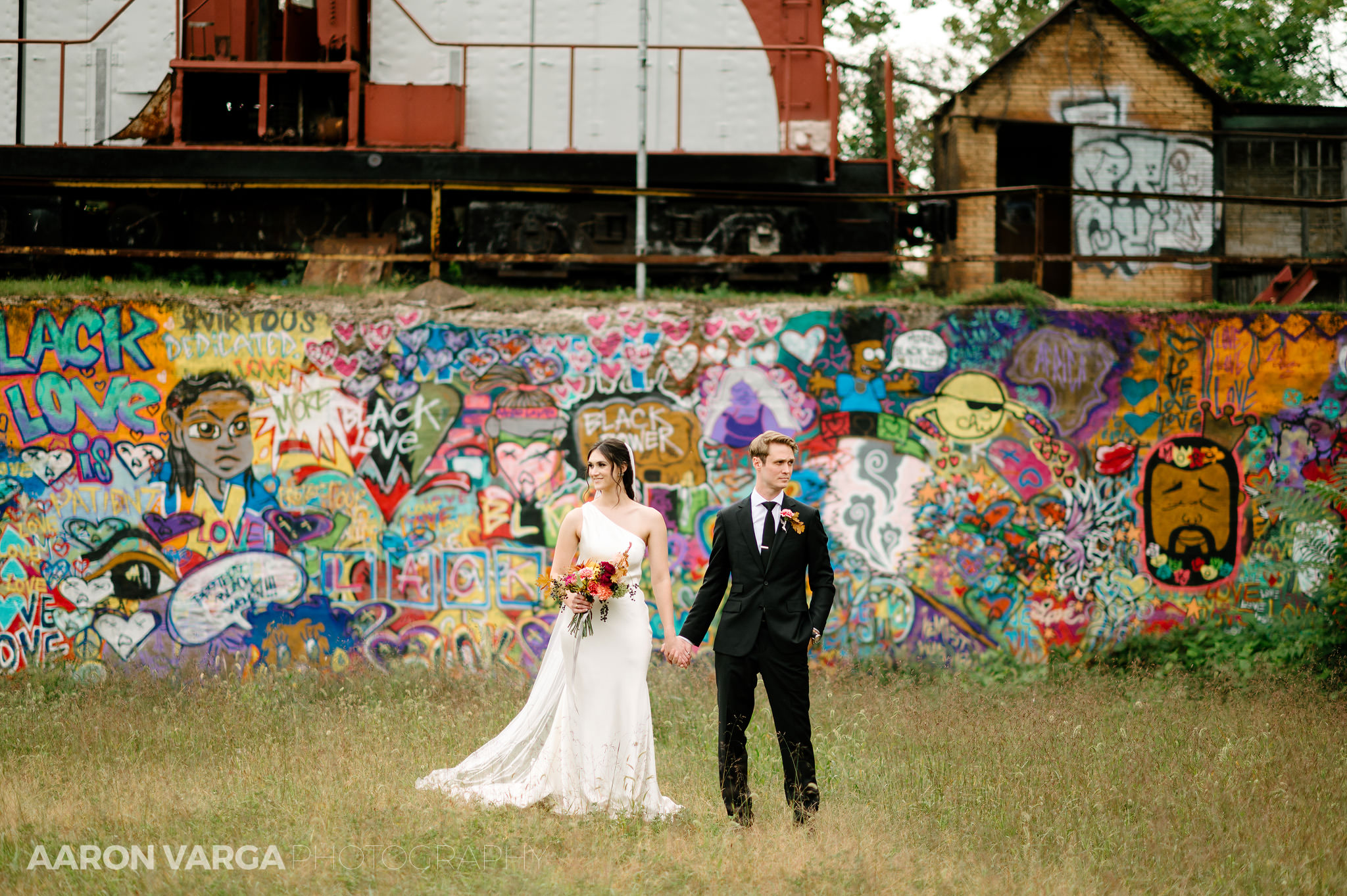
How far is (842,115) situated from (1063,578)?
12.6 m

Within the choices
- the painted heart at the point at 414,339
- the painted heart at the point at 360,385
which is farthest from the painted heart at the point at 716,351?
the painted heart at the point at 360,385

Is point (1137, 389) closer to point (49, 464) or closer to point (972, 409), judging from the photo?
point (972, 409)

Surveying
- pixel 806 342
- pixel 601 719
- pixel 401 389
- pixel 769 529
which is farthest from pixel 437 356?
pixel 769 529

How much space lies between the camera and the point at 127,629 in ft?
26.6

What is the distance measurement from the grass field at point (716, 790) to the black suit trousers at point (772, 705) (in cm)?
20

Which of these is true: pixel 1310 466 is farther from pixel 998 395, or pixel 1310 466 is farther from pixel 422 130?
pixel 422 130

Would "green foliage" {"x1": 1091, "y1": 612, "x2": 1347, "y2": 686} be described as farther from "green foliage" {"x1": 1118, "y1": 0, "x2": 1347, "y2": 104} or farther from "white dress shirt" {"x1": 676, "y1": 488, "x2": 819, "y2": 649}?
"green foliage" {"x1": 1118, "y1": 0, "x2": 1347, "y2": 104}

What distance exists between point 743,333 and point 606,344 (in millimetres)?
1046

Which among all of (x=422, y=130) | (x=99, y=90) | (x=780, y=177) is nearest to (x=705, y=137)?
(x=780, y=177)

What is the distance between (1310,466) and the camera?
27.3 feet

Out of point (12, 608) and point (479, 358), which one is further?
point (479, 358)

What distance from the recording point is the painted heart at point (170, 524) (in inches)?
320

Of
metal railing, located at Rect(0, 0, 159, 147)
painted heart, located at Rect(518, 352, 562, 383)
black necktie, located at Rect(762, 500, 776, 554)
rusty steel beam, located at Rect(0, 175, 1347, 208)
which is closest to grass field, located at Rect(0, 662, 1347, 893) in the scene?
black necktie, located at Rect(762, 500, 776, 554)

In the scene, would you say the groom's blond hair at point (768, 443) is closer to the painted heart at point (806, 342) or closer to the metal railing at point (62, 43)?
the painted heart at point (806, 342)
